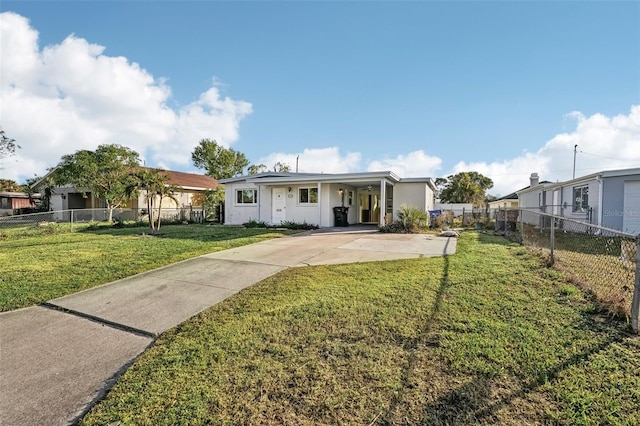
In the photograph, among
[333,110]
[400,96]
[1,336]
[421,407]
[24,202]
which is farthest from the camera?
[24,202]

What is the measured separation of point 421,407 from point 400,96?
14873mm

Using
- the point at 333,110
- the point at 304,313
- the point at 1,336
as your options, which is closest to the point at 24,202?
the point at 333,110

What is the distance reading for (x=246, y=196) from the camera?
698 inches

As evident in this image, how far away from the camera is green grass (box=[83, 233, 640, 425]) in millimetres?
2068

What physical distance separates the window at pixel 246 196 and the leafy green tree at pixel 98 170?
715 cm

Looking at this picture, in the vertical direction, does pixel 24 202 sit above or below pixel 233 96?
below

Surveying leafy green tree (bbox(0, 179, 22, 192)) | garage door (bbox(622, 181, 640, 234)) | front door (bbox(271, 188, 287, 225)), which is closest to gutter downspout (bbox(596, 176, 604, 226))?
garage door (bbox(622, 181, 640, 234))

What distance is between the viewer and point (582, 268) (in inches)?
222

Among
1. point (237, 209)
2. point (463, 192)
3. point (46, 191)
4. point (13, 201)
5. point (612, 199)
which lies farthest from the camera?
point (463, 192)

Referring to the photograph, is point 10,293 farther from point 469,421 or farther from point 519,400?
point 519,400

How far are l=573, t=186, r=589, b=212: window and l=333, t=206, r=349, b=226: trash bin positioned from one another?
11.6 meters

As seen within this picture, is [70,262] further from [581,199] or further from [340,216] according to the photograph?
[581,199]

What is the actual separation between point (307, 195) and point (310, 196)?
0.68 ft

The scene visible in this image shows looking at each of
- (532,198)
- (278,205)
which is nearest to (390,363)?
(278,205)
